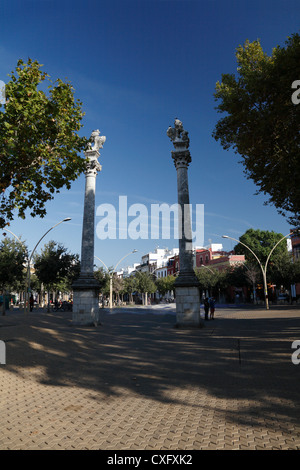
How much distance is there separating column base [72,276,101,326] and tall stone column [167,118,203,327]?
197 inches

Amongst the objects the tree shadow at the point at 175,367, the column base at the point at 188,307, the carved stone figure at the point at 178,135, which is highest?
the carved stone figure at the point at 178,135

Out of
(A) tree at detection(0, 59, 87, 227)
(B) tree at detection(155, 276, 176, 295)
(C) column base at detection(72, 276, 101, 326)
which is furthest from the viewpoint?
(B) tree at detection(155, 276, 176, 295)

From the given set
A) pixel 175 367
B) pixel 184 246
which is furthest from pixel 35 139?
pixel 184 246

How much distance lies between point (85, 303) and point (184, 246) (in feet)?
22.4

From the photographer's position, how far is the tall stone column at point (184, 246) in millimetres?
17797

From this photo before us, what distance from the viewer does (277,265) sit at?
42.6 metres

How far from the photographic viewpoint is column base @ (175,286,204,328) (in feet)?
58.1

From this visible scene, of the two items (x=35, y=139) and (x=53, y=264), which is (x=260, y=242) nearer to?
(x=53, y=264)

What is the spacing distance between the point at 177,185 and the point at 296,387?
15441mm

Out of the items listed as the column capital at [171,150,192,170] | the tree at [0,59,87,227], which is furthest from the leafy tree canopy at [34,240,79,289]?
the tree at [0,59,87,227]

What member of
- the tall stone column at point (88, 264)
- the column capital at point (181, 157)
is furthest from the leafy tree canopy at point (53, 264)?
the column capital at point (181, 157)

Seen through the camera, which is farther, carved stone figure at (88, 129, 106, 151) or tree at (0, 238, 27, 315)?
tree at (0, 238, 27, 315)

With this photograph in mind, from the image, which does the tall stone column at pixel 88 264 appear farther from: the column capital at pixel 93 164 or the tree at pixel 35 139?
the tree at pixel 35 139

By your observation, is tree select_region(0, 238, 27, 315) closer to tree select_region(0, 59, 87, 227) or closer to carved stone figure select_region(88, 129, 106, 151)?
carved stone figure select_region(88, 129, 106, 151)
